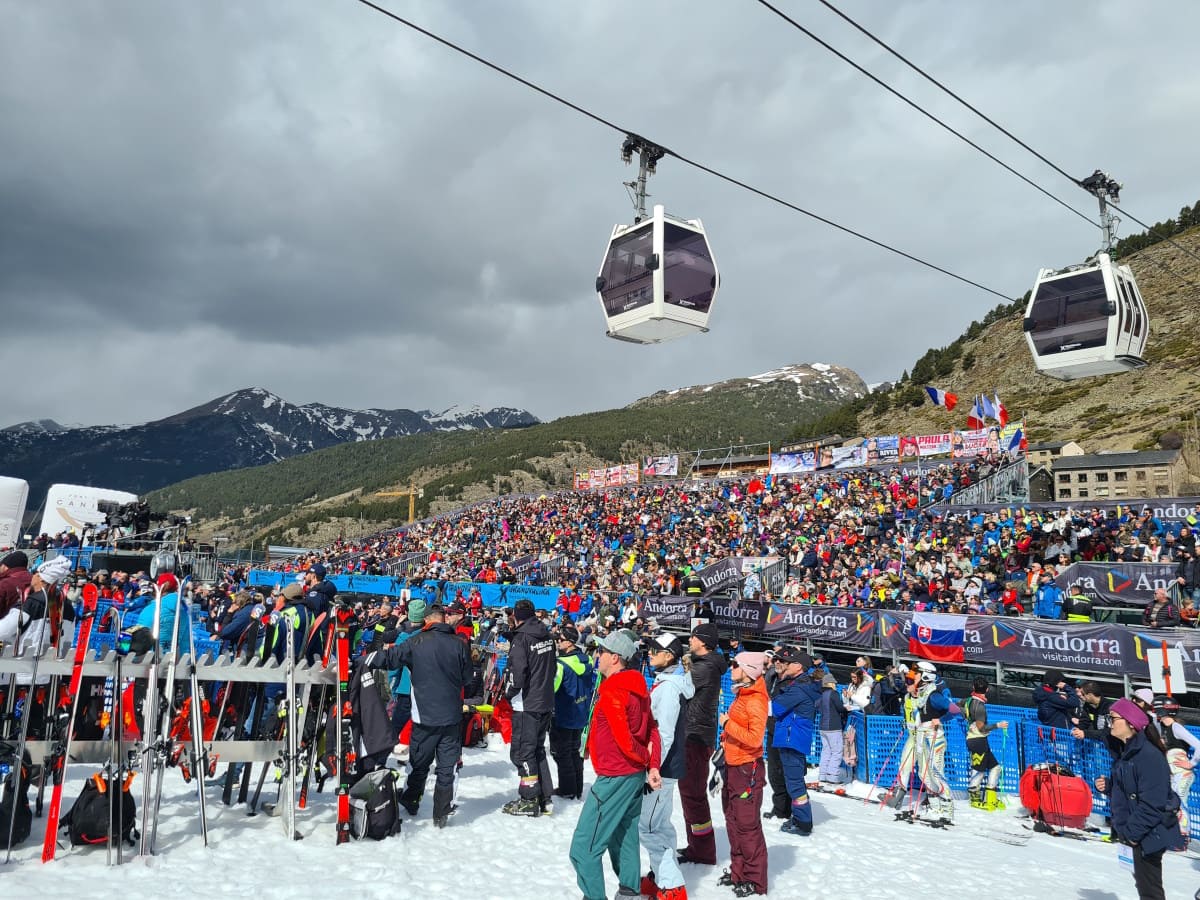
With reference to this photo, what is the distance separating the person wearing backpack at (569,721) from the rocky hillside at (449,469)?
10142 cm

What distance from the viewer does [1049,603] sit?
1510 centimetres

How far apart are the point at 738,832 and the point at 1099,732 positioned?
5.84 m

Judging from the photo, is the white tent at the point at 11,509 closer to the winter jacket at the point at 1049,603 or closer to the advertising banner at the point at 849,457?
the advertising banner at the point at 849,457

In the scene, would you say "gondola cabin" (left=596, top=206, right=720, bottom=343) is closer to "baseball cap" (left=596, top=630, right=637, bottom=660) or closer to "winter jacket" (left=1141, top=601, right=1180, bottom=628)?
"baseball cap" (left=596, top=630, right=637, bottom=660)

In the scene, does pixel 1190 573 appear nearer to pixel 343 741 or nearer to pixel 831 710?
pixel 831 710

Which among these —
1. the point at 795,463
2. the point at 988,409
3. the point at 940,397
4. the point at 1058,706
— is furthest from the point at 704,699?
the point at 795,463

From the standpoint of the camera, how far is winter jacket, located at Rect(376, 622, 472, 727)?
6.71 metres

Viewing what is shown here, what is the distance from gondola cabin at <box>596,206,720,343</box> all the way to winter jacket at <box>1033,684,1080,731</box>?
6.20m

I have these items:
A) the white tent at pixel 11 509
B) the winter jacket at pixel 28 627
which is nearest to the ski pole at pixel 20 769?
the winter jacket at pixel 28 627

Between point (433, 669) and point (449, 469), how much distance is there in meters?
131

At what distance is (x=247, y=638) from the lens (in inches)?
281

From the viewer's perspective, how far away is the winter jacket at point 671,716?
5520mm

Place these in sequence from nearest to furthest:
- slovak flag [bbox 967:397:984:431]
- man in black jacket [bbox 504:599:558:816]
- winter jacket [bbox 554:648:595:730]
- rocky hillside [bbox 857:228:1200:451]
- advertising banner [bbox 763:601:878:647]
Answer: man in black jacket [bbox 504:599:558:816] → winter jacket [bbox 554:648:595:730] → advertising banner [bbox 763:601:878:647] → slovak flag [bbox 967:397:984:431] → rocky hillside [bbox 857:228:1200:451]

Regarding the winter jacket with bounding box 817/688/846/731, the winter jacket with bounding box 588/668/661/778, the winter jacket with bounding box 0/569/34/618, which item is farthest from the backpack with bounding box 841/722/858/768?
the winter jacket with bounding box 0/569/34/618
